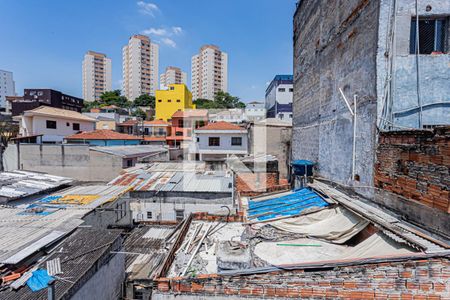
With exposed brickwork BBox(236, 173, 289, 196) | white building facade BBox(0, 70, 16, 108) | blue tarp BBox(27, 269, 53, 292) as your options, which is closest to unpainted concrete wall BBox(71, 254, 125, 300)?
blue tarp BBox(27, 269, 53, 292)

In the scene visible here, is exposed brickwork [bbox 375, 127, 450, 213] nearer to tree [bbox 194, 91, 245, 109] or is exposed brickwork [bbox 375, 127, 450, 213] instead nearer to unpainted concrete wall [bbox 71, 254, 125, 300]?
unpainted concrete wall [bbox 71, 254, 125, 300]

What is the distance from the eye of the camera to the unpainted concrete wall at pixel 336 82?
23.4 ft

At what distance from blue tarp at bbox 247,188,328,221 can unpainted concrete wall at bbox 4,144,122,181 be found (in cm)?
1459

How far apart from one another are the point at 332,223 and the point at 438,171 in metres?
2.64

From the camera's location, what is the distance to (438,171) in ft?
15.5

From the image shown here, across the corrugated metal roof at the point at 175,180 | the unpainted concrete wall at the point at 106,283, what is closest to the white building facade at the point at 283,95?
the corrugated metal roof at the point at 175,180

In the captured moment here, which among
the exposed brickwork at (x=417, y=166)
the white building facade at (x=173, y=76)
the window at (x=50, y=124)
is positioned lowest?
the exposed brickwork at (x=417, y=166)

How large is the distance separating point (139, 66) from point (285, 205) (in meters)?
97.0

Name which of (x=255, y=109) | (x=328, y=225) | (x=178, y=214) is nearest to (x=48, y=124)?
(x=178, y=214)

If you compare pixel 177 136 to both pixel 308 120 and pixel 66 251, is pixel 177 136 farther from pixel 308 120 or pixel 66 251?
pixel 66 251

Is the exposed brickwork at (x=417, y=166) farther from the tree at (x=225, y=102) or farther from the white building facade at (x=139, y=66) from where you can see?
the white building facade at (x=139, y=66)

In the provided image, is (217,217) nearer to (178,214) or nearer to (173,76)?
(178,214)

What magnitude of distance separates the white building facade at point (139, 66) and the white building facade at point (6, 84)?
4643 cm

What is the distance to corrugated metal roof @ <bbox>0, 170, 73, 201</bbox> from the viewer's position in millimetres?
9873
